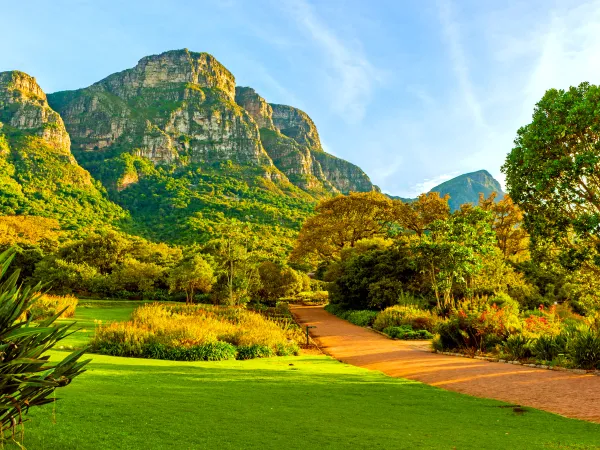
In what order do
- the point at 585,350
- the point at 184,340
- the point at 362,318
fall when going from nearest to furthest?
the point at 585,350, the point at 184,340, the point at 362,318

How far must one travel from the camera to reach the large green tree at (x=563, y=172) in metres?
12.2

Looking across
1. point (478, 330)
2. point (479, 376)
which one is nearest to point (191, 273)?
point (478, 330)

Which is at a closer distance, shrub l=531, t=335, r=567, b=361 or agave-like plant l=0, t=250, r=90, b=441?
agave-like plant l=0, t=250, r=90, b=441

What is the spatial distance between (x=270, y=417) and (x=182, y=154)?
145115 millimetres

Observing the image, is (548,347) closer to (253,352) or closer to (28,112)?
(253,352)

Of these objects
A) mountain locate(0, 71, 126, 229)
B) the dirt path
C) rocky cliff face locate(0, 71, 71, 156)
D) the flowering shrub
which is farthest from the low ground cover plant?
rocky cliff face locate(0, 71, 71, 156)

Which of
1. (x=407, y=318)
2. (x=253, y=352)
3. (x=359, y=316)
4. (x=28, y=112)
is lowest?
(x=253, y=352)

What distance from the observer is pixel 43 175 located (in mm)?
89000

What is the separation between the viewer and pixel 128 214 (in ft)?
302

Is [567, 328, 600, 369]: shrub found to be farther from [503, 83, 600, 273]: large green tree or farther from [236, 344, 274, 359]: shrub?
[236, 344, 274, 359]: shrub

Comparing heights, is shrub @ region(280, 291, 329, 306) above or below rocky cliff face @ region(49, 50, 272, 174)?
below

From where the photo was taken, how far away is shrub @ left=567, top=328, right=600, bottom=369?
1105 cm

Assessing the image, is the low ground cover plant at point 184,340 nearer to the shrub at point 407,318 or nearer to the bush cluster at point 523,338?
the bush cluster at point 523,338

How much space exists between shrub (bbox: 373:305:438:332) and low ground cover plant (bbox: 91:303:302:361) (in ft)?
25.9
